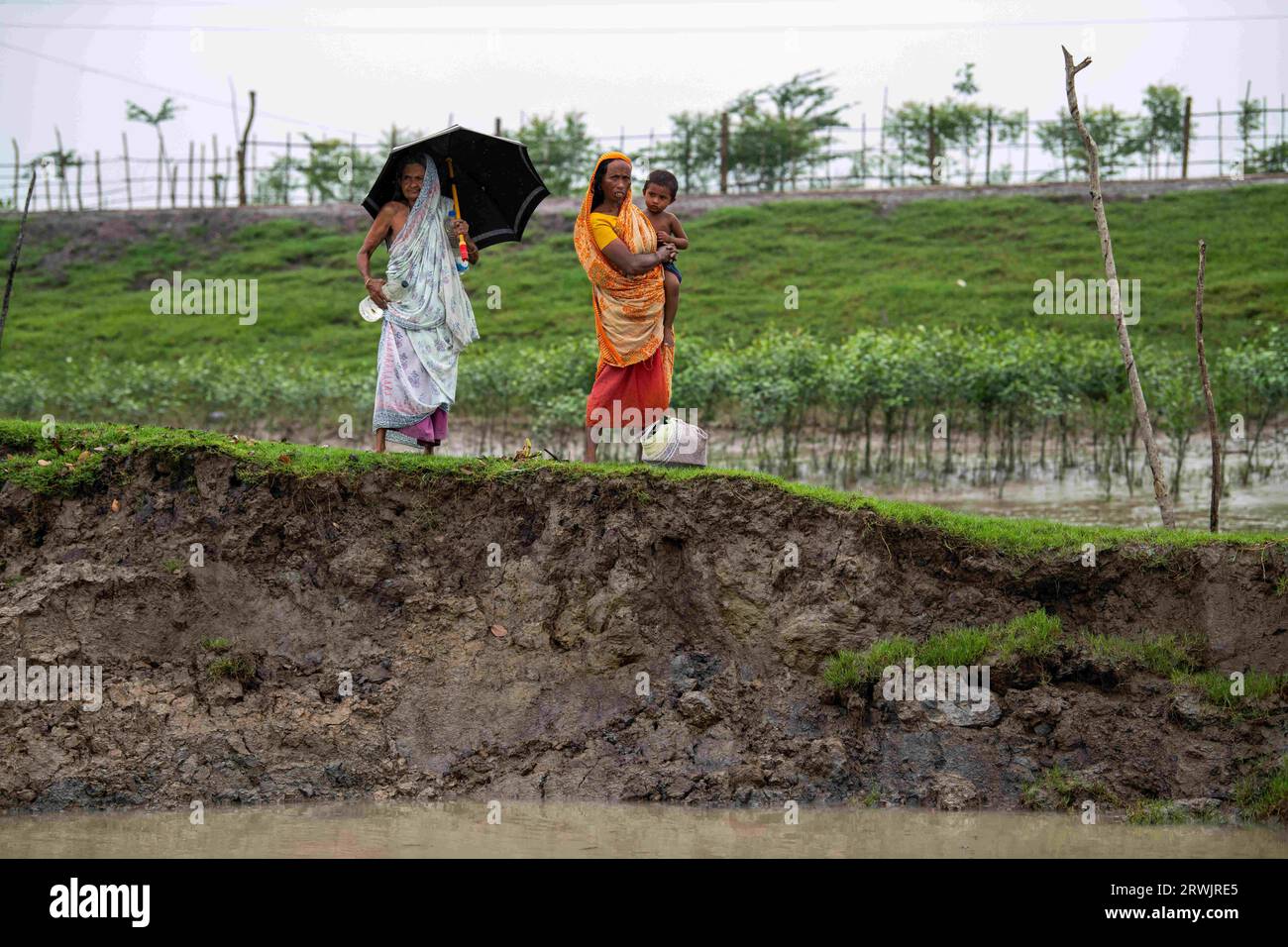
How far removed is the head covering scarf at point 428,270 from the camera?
8.92m

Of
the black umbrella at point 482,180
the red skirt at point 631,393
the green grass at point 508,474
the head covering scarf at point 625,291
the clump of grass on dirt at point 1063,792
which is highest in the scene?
the black umbrella at point 482,180

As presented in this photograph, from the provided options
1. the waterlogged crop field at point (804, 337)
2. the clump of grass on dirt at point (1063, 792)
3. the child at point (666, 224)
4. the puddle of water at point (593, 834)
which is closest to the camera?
the puddle of water at point (593, 834)

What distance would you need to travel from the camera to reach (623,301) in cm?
879

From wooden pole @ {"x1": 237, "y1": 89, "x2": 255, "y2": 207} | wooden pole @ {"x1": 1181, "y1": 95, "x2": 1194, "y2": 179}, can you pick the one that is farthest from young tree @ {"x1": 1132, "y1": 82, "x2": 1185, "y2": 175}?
wooden pole @ {"x1": 237, "y1": 89, "x2": 255, "y2": 207}

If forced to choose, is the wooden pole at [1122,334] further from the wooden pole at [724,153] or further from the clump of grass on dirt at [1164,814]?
the wooden pole at [724,153]

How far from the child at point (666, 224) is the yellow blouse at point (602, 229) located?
0.34m

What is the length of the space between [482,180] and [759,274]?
18.9m

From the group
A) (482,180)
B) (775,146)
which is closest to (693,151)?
(775,146)

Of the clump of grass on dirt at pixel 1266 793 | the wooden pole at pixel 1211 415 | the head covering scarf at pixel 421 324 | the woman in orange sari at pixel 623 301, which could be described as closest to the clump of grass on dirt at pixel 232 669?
the head covering scarf at pixel 421 324

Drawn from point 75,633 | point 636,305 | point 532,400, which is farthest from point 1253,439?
point 75,633

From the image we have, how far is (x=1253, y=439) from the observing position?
16438mm
